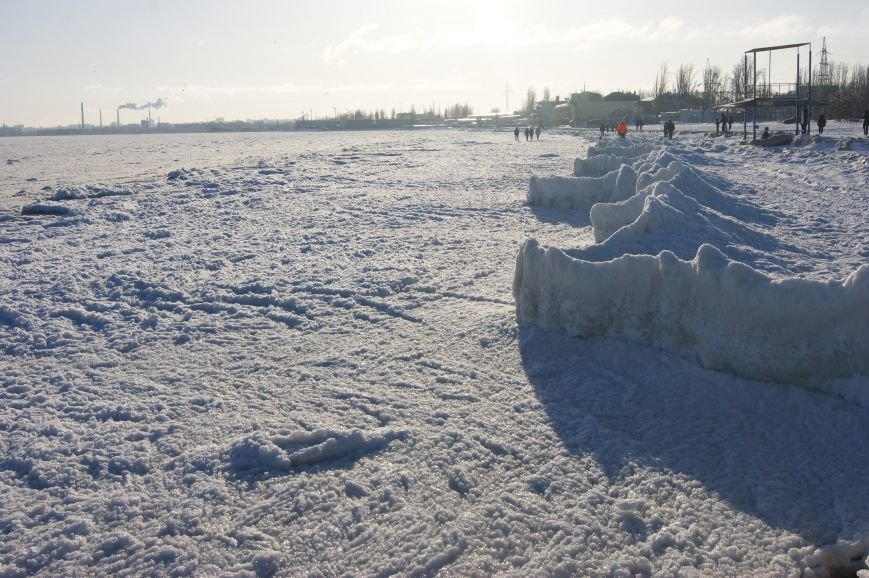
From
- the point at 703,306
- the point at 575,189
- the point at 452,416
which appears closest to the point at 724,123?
the point at 575,189

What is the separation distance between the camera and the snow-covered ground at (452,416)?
3207 millimetres

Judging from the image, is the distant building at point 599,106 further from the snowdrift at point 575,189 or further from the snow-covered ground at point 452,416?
the snow-covered ground at point 452,416

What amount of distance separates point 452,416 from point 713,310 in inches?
76.6

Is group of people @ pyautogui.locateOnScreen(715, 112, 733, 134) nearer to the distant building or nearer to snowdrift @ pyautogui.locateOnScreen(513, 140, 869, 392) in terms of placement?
snowdrift @ pyautogui.locateOnScreen(513, 140, 869, 392)

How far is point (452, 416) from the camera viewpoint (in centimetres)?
442

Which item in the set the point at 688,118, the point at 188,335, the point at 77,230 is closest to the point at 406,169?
the point at 77,230

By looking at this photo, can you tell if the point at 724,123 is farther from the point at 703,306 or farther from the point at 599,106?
the point at 599,106

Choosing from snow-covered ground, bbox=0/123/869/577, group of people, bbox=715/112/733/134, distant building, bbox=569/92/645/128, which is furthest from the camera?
distant building, bbox=569/92/645/128

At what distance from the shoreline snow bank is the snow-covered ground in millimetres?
16

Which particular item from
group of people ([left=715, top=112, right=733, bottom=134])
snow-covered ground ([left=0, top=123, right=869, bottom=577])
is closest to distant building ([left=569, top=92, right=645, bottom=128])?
group of people ([left=715, top=112, right=733, bottom=134])

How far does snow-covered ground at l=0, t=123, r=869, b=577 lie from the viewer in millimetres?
3207

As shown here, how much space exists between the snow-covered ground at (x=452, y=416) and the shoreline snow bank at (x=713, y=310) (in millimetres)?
16

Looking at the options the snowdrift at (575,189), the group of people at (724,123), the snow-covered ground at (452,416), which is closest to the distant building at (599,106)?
the group of people at (724,123)

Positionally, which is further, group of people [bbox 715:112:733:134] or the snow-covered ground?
group of people [bbox 715:112:733:134]
